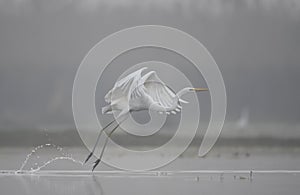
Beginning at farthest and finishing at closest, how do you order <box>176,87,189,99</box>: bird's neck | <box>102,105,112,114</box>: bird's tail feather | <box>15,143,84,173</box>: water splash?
1. <box>15,143,84,173</box>: water splash
2. <box>102,105,112,114</box>: bird's tail feather
3. <box>176,87,189,99</box>: bird's neck

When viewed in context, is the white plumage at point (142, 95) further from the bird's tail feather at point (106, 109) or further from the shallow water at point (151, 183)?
the shallow water at point (151, 183)

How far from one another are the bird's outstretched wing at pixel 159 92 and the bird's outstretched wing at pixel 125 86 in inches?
5.6

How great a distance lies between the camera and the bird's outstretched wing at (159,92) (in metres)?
9.20

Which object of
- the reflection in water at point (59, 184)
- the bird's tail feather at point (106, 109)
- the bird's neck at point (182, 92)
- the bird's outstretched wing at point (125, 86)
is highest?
the bird's outstretched wing at point (125, 86)

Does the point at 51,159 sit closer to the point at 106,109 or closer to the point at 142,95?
the point at 106,109

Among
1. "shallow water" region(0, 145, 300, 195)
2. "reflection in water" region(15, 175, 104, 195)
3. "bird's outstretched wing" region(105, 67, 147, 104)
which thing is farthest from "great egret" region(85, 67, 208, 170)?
"shallow water" region(0, 145, 300, 195)

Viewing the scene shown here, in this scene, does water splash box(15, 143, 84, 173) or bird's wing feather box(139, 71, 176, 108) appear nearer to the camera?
bird's wing feather box(139, 71, 176, 108)

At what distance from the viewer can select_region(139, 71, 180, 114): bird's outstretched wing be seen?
362 inches

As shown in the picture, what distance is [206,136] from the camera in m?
10.1

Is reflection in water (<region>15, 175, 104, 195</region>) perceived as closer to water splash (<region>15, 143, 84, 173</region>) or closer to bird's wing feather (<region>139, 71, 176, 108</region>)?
water splash (<region>15, 143, 84, 173</region>)

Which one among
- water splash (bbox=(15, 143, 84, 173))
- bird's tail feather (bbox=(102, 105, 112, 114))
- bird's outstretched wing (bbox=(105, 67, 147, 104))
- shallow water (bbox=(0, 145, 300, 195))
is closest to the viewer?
shallow water (bbox=(0, 145, 300, 195))

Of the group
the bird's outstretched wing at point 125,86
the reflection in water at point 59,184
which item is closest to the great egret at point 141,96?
the bird's outstretched wing at point 125,86

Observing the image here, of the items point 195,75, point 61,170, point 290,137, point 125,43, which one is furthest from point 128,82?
point 290,137

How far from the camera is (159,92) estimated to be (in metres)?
9.37
